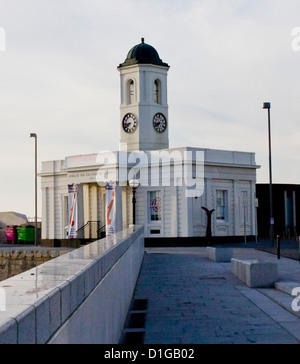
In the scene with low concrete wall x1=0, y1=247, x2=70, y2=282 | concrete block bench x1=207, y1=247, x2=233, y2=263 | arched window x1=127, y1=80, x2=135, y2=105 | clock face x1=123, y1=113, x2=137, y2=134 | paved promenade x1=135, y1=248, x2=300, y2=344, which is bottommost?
low concrete wall x1=0, y1=247, x2=70, y2=282

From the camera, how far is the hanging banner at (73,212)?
3775 centimetres

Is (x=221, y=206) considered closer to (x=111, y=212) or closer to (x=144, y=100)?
(x=111, y=212)

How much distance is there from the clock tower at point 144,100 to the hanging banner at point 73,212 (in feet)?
17.2

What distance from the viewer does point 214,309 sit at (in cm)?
1161

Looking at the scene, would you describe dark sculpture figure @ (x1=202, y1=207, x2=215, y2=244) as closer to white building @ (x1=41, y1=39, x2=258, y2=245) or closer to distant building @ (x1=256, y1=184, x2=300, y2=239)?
white building @ (x1=41, y1=39, x2=258, y2=245)

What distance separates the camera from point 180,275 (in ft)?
59.7

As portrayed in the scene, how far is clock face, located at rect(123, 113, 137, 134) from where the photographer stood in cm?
4091

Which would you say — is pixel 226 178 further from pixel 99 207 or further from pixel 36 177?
pixel 36 177

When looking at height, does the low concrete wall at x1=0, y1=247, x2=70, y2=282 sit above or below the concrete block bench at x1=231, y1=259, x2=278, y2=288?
below

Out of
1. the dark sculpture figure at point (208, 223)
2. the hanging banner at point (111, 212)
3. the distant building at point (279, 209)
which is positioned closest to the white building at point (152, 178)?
the hanging banner at point (111, 212)

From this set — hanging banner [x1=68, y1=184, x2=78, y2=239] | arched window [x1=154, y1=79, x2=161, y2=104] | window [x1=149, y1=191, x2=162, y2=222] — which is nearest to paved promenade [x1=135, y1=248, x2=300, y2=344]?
window [x1=149, y1=191, x2=162, y2=222]

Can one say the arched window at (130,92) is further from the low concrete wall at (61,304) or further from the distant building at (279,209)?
the low concrete wall at (61,304)

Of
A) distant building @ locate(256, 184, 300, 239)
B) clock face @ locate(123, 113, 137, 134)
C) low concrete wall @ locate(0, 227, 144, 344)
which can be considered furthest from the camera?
distant building @ locate(256, 184, 300, 239)

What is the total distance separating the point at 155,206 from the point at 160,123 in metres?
7.63
